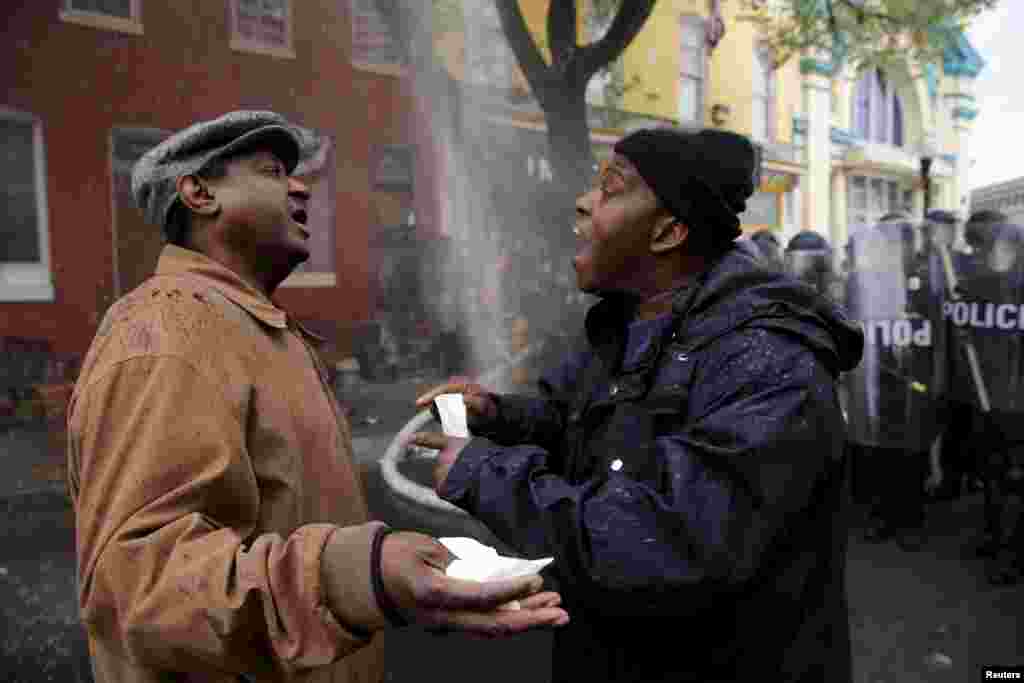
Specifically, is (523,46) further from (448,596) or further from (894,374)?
(448,596)

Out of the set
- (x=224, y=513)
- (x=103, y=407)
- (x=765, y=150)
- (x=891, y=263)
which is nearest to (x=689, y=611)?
(x=224, y=513)

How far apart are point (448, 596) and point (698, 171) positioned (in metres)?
0.98

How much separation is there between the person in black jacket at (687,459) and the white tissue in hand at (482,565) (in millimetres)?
276

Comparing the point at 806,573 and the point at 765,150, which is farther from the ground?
the point at 765,150

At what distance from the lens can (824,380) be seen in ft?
4.47

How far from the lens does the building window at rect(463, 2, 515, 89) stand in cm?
607

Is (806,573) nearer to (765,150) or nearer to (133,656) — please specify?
(133,656)

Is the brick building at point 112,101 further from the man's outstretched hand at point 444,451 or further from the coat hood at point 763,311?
the coat hood at point 763,311

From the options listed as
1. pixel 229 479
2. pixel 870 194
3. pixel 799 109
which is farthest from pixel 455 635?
pixel 870 194

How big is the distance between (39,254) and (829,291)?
5.87 meters

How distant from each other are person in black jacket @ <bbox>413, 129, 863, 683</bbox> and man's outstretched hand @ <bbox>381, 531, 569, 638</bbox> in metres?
0.31

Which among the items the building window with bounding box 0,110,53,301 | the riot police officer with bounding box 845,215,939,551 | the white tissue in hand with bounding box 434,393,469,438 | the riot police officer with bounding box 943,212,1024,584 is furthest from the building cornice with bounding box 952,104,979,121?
the white tissue in hand with bounding box 434,393,469,438

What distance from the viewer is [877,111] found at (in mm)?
16453

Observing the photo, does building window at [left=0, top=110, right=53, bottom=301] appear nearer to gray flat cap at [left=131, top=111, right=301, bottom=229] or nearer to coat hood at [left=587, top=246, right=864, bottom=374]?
gray flat cap at [left=131, top=111, right=301, bottom=229]
